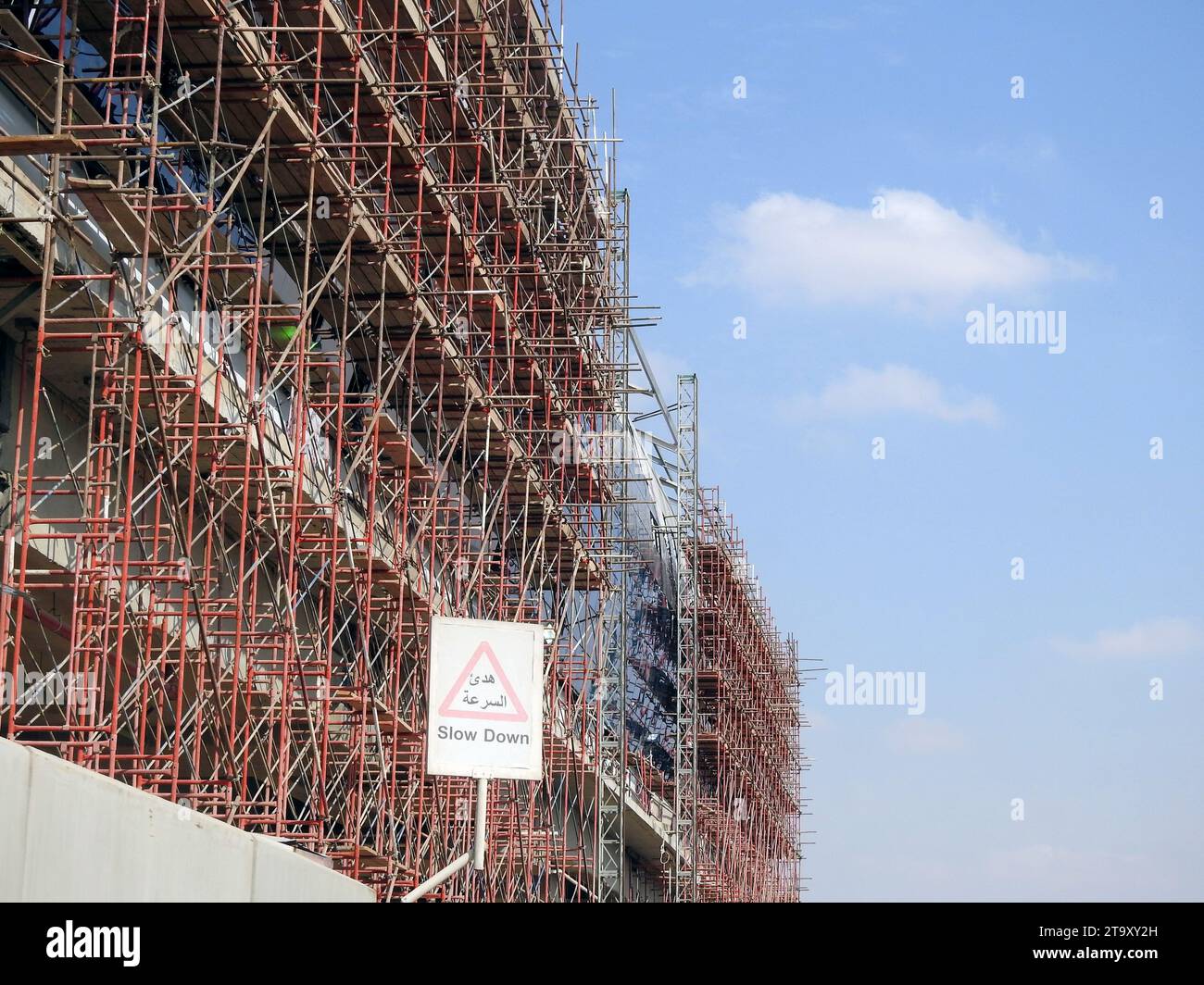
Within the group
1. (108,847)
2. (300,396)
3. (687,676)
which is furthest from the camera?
(687,676)

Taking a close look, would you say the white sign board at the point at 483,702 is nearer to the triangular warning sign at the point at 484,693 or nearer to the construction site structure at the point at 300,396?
the triangular warning sign at the point at 484,693

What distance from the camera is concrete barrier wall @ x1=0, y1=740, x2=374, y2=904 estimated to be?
755cm

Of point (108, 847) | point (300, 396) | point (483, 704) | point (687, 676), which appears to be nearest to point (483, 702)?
point (483, 704)

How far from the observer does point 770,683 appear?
67875 mm

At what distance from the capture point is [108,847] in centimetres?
830

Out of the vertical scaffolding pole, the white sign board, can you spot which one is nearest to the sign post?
the white sign board

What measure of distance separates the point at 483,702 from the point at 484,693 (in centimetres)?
7

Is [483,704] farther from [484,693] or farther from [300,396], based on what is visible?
[300,396]

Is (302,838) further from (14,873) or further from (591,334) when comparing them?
(591,334)

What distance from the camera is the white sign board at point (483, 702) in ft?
45.5

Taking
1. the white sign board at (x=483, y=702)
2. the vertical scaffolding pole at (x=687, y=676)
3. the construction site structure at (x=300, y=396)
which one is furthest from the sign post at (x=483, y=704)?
the vertical scaffolding pole at (x=687, y=676)
